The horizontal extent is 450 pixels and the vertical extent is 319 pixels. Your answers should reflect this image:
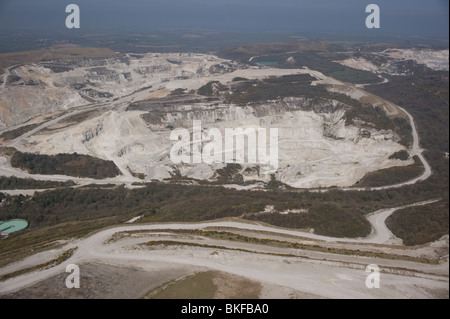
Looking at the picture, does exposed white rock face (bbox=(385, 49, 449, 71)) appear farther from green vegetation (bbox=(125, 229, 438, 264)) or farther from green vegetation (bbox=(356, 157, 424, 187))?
green vegetation (bbox=(125, 229, 438, 264))

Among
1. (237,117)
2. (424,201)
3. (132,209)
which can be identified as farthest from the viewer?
(237,117)

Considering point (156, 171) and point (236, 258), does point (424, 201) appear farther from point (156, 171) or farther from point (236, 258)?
point (156, 171)

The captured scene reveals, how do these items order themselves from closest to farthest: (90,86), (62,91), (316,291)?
(316,291) → (62,91) → (90,86)

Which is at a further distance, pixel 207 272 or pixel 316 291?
pixel 207 272

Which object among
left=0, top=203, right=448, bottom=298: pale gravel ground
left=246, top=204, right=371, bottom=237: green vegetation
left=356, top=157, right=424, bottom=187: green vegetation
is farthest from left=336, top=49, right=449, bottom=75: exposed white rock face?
left=0, top=203, right=448, bottom=298: pale gravel ground

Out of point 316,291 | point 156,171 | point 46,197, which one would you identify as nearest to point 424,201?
point 316,291

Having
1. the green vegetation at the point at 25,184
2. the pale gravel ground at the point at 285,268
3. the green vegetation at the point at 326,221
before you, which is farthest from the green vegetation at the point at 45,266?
the green vegetation at the point at 25,184
